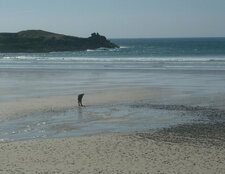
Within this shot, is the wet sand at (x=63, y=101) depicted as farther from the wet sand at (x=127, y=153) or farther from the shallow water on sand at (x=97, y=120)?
the wet sand at (x=127, y=153)

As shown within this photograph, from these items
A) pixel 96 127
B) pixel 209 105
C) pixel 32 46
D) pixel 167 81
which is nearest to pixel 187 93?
pixel 209 105

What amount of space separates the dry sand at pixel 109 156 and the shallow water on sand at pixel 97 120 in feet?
5.01

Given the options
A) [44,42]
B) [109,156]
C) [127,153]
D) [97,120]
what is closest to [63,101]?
[97,120]

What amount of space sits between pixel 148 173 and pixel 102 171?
1.23 m

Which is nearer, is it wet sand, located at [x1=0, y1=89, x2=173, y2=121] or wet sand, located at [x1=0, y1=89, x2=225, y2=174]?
wet sand, located at [x1=0, y1=89, x2=225, y2=174]

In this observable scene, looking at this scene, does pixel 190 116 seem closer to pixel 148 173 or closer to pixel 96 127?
pixel 96 127

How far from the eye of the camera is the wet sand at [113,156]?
41.2ft

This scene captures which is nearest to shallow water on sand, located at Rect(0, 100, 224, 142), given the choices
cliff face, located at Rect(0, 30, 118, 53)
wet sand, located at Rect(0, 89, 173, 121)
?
wet sand, located at Rect(0, 89, 173, 121)

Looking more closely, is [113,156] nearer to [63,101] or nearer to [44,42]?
[63,101]

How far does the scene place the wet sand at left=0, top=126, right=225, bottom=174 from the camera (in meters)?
12.6

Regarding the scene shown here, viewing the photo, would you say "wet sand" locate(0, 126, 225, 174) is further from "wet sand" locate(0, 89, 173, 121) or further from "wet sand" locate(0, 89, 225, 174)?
"wet sand" locate(0, 89, 173, 121)

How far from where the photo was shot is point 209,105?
2377cm

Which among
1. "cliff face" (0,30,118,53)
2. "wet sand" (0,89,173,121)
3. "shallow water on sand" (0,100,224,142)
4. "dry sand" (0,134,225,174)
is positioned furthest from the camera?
"cliff face" (0,30,118,53)

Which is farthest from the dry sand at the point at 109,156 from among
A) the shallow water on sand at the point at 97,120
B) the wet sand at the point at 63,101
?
the wet sand at the point at 63,101
